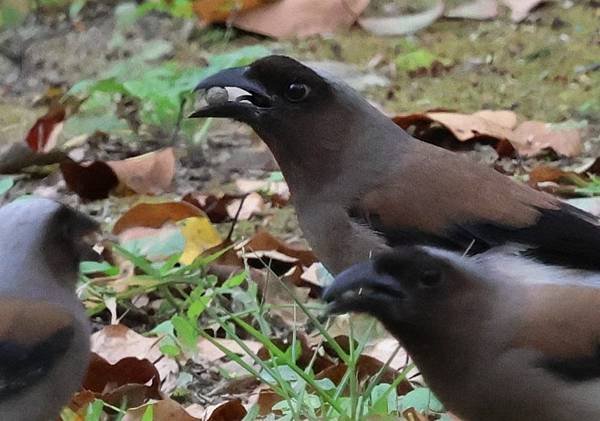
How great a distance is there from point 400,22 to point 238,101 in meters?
2.95

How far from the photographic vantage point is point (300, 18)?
6.77 m

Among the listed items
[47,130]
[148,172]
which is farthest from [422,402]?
[47,130]

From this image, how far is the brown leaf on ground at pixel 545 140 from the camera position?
533cm

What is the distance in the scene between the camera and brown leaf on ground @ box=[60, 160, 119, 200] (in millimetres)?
5168

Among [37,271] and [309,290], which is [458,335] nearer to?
[37,271]

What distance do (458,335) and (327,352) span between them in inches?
40.6

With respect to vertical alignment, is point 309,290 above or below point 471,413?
below

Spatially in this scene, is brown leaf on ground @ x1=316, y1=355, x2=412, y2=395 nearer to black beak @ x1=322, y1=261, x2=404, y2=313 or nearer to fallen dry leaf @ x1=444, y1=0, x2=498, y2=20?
black beak @ x1=322, y1=261, x2=404, y2=313

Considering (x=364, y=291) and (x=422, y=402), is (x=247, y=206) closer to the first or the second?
(x=422, y=402)

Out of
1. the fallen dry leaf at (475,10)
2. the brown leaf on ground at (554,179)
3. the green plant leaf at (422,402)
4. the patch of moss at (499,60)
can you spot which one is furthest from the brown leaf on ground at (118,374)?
the fallen dry leaf at (475,10)

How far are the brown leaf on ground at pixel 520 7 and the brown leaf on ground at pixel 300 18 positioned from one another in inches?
29.0

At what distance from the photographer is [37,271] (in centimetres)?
337

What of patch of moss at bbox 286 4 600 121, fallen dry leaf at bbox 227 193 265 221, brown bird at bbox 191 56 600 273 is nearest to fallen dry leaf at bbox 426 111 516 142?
patch of moss at bbox 286 4 600 121

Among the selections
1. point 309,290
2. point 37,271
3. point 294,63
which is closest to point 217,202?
point 309,290
